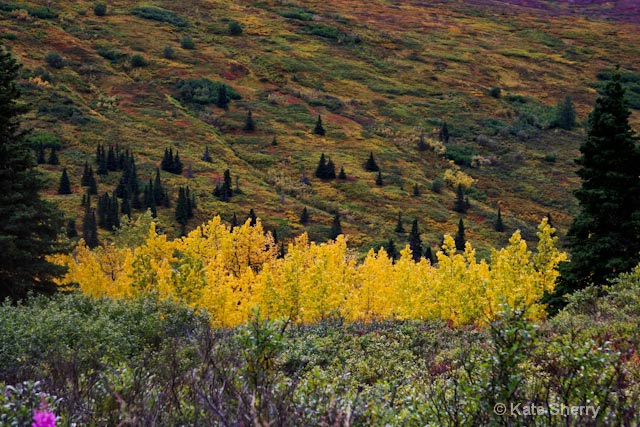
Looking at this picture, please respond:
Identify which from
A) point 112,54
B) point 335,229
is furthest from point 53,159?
point 112,54

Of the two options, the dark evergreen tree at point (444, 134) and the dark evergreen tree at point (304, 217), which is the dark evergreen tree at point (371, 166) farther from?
the dark evergreen tree at point (304, 217)

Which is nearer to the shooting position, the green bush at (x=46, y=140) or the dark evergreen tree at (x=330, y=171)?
the green bush at (x=46, y=140)

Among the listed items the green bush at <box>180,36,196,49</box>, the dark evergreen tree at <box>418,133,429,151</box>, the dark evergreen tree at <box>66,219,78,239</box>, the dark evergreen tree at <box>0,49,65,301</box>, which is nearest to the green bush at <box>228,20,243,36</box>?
the green bush at <box>180,36,196,49</box>

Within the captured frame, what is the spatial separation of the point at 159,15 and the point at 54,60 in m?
58.0

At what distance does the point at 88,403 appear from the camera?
21.2 ft

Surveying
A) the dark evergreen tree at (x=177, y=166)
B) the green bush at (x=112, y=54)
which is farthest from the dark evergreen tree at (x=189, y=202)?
the green bush at (x=112, y=54)

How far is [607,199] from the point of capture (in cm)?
2252

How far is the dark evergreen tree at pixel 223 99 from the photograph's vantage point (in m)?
125

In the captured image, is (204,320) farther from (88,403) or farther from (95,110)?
(95,110)

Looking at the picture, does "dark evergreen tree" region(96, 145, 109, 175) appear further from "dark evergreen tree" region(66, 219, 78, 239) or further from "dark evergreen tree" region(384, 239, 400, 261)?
"dark evergreen tree" region(384, 239, 400, 261)

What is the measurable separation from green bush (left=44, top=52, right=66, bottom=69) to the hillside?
4.49ft

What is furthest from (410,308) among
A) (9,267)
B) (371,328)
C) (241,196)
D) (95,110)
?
(95,110)

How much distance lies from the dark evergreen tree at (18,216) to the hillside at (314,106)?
4737 centimetres

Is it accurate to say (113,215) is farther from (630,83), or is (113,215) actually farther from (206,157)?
(630,83)
